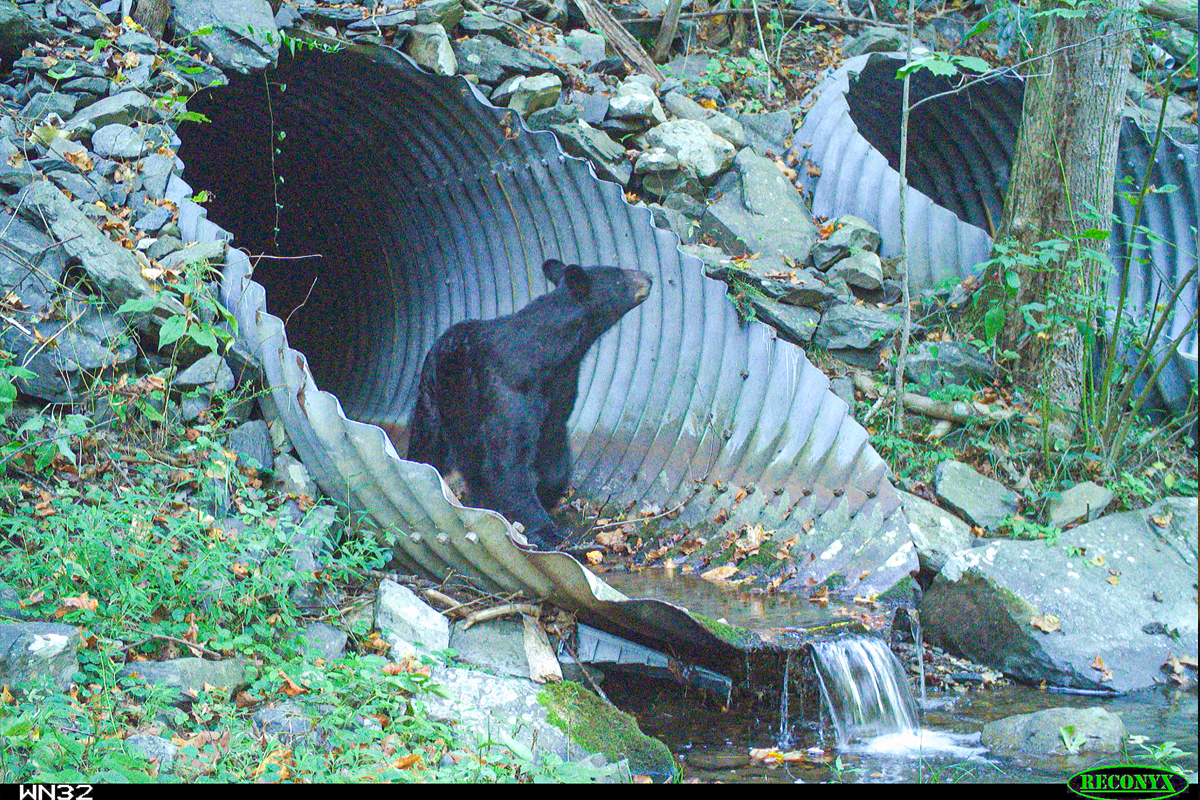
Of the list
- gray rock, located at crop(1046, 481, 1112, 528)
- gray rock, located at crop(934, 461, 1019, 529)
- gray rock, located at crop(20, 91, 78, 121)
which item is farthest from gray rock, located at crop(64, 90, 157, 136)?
gray rock, located at crop(1046, 481, 1112, 528)

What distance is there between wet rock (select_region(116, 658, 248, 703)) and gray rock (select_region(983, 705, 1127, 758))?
296cm

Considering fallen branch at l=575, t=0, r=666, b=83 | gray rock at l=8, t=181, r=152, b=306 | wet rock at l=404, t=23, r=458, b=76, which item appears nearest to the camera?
gray rock at l=8, t=181, r=152, b=306

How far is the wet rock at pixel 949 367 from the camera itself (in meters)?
6.28

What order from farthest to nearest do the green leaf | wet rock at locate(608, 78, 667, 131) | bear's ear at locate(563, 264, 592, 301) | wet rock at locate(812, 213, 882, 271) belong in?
wet rock at locate(608, 78, 667, 131), wet rock at locate(812, 213, 882, 271), bear's ear at locate(563, 264, 592, 301), the green leaf

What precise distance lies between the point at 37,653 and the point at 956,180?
7954 mm

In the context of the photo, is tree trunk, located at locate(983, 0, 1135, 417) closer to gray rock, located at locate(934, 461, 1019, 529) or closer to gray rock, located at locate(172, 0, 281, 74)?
gray rock, located at locate(934, 461, 1019, 529)

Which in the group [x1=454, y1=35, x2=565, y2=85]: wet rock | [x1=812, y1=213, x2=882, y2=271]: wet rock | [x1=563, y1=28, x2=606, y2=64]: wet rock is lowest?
[x1=812, y1=213, x2=882, y2=271]: wet rock

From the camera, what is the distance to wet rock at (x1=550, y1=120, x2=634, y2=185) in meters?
6.82

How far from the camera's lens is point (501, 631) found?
4211mm

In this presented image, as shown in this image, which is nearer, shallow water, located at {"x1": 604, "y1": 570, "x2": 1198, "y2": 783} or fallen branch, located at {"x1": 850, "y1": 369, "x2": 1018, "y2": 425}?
shallow water, located at {"x1": 604, "y1": 570, "x2": 1198, "y2": 783}

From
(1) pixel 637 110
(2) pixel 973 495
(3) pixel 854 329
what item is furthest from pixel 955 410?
(1) pixel 637 110

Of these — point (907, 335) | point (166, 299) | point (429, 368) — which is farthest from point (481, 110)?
point (907, 335)

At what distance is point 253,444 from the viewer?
15.2 feet

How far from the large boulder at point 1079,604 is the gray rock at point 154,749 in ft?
12.2
